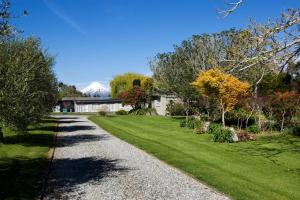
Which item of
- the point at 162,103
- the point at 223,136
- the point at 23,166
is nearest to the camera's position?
the point at 23,166

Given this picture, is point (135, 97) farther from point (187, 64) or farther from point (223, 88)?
point (223, 88)

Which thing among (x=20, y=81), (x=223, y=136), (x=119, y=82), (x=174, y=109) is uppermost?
(x=119, y=82)

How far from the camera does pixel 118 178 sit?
13961 mm

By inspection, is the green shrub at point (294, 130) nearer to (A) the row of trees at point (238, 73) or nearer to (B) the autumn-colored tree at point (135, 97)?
(A) the row of trees at point (238, 73)

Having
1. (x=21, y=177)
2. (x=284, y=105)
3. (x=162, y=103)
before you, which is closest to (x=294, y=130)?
(x=284, y=105)

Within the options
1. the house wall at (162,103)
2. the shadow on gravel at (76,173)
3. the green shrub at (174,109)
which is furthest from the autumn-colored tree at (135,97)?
the shadow on gravel at (76,173)

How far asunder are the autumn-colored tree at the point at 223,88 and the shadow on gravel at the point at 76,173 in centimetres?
1540

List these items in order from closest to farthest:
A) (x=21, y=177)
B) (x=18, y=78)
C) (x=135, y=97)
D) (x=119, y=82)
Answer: (x=21, y=177)
(x=18, y=78)
(x=135, y=97)
(x=119, y=82)

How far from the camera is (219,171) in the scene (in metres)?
14.9

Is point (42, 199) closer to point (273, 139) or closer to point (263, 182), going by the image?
point (263, 182)

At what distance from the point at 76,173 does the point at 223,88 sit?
1890cm

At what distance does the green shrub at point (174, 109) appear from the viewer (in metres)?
58.7

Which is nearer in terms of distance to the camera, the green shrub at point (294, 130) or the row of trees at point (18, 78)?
the row of trees at point (18, 78)

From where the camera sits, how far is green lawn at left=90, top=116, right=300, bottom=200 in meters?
12.1
